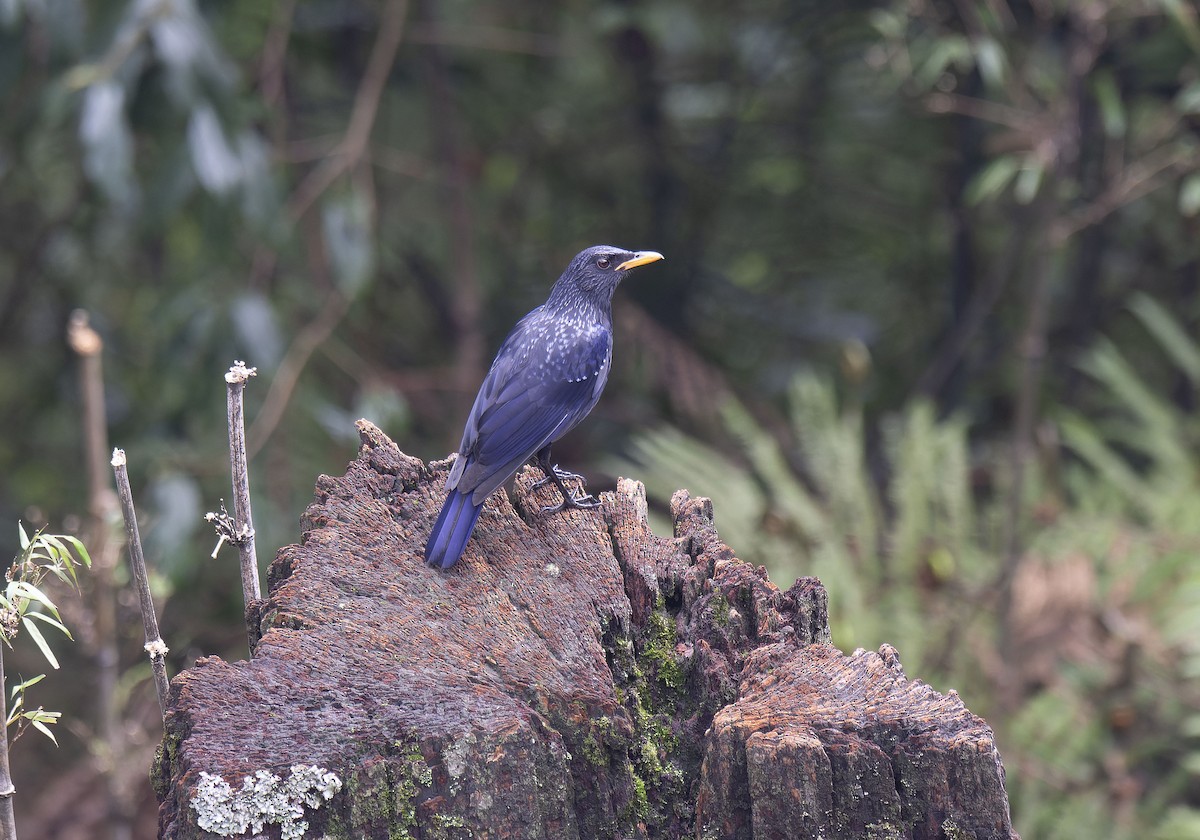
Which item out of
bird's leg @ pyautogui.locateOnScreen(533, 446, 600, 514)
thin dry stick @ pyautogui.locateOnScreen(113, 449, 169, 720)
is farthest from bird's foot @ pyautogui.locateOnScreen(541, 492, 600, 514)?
thin dry stick @ pyautogui.locateOnScreen(113, 449, 169, 720)

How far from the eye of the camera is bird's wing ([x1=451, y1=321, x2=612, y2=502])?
241cm

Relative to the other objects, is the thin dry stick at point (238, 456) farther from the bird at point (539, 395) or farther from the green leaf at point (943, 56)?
the green leaf at point (943, 56)

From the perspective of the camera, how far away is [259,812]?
145cm

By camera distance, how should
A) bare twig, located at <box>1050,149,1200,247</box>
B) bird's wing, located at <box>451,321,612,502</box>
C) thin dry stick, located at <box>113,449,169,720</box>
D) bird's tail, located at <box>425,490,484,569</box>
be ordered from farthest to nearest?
bare twig, located at <box>1050,149,1200,247</box> → bird's wing, located at <box>451,321,612,502</box> → bird's tail, located at <box>425,490,484,569</box> → thin dry stick, located at <box>113,449,169,720</box>

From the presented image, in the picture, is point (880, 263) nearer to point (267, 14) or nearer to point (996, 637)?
point (996, 637)

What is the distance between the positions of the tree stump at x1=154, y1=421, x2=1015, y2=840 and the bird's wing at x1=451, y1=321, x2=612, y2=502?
0.38m

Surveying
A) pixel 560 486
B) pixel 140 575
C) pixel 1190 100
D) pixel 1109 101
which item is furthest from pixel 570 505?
pixel 1109 101

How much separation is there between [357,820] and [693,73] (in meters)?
4.89

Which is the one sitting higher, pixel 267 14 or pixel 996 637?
pixel 267 14

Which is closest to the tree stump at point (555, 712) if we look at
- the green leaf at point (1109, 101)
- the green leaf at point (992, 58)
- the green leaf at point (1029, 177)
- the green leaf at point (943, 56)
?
→ the green leaf at point (1029, 177)

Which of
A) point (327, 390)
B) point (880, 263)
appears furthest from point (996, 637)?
point (327, 390)

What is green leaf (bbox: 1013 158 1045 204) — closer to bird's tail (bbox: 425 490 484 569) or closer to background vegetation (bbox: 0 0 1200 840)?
background vegetation (bbox: 0 0 1200 840)

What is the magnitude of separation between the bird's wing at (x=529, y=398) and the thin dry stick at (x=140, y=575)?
703mm

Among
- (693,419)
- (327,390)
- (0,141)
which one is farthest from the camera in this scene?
(693,419)
